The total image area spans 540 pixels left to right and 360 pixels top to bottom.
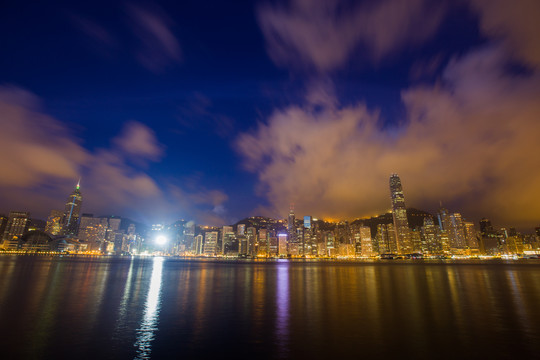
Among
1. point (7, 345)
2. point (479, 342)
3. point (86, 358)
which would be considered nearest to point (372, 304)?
point (479, 342)

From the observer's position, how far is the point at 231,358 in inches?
717

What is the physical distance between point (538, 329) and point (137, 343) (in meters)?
33.1

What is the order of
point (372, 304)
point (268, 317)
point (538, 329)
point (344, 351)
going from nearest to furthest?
point (344, 351)
point (538, 329)
point (268, 317)
point (372, 304)

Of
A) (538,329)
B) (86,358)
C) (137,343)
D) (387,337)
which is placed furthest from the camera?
(538,329)

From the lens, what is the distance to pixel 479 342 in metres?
21.6

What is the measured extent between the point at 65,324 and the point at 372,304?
33374 millimetres

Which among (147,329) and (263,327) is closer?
(147,329)

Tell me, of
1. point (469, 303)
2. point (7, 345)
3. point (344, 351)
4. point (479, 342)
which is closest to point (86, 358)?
point (7, 345)

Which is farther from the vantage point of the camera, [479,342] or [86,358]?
[479,342]

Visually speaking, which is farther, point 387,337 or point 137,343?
point 387,337

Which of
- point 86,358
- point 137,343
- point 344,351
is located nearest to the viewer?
point 86,358

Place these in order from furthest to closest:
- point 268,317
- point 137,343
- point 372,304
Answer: point 372,304 → point 268,317 → point 137,343

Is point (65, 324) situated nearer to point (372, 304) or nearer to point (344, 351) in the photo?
point (344, 351)

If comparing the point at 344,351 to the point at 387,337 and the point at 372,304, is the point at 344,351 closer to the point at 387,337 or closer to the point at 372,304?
the point at 387,337
